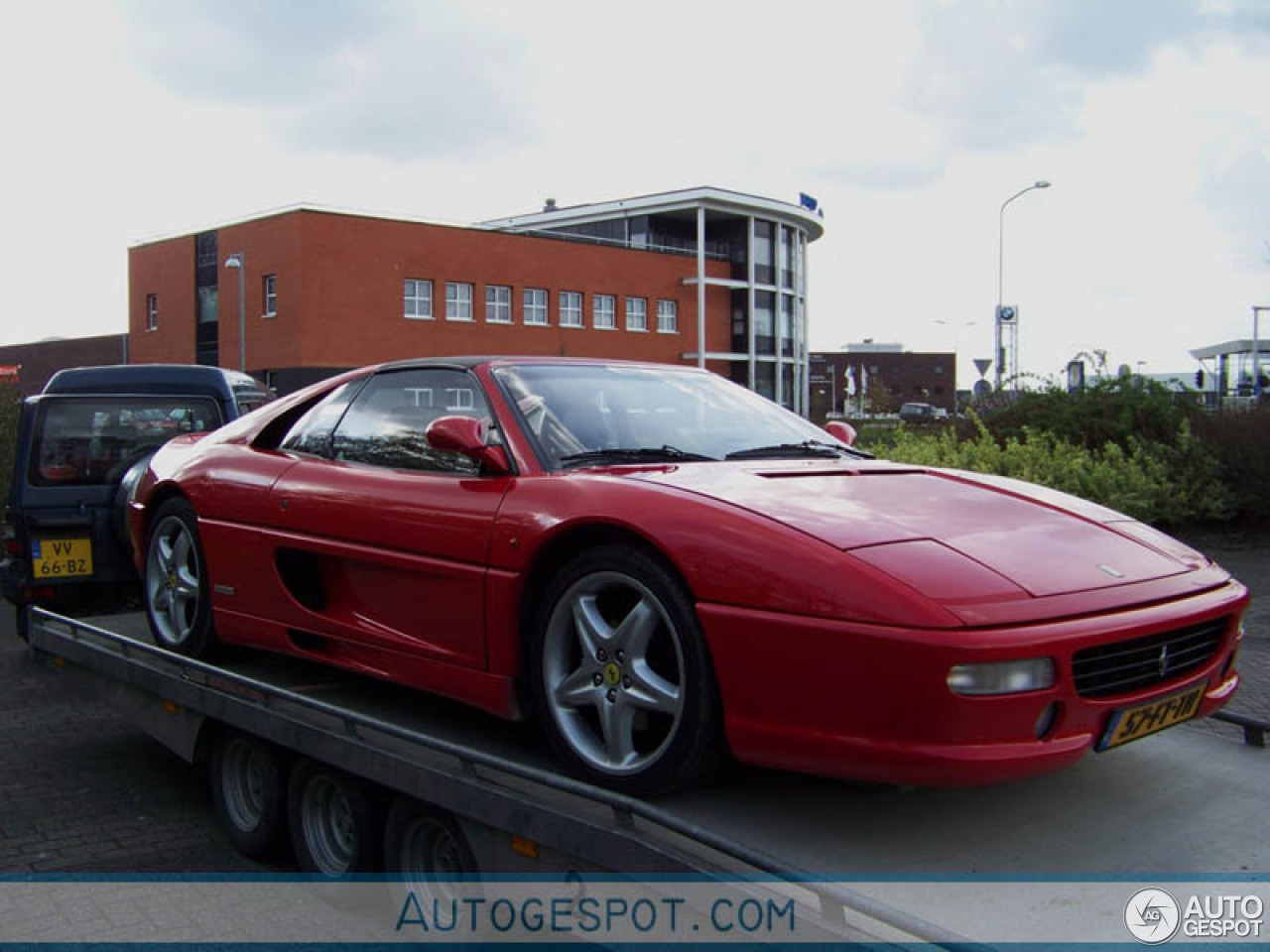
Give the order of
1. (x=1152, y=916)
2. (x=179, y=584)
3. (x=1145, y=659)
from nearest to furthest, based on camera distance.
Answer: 1. (x=1152, y=916)
2. (x=1145, y=659)
3. (x=179, y=584)

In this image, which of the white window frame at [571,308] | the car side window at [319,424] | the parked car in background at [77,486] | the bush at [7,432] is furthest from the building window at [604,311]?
the car side window at [319,424]

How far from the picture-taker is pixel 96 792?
520 centimetres

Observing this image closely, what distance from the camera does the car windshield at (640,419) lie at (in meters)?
3.66

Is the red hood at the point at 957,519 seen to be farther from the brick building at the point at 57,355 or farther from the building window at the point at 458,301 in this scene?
the brick building at the point at 57,355

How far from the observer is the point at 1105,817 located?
2.94 meters

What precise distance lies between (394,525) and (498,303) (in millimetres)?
45788

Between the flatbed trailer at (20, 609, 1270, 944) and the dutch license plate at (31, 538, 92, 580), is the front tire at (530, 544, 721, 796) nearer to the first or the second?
the flatbed trailer at (20, 609, 1270, 944)

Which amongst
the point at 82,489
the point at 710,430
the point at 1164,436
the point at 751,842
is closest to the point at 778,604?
the point at 751,842

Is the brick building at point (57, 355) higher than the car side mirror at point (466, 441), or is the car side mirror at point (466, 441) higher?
the brick building at point (57, 355)

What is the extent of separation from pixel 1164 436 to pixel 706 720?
12876 mm

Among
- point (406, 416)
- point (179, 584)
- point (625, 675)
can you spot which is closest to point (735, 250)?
point (179, 584)

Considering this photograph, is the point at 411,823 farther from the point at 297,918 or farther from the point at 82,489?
the point at 82,489

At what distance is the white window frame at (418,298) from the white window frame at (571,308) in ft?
22.1

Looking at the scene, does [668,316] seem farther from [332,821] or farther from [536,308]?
[332,821]
